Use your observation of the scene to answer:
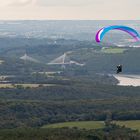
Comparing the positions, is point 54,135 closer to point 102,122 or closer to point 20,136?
point 20,136

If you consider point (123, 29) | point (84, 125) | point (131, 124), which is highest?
point (123, 29)

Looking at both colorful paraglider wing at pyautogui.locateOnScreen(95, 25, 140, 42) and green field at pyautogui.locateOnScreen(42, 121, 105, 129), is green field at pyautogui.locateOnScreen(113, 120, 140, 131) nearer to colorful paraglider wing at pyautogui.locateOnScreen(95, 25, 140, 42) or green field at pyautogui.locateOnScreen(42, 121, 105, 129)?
green field at pyautogui.locateOnScreen(42, 121, 105, 129)

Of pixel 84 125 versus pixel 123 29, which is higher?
pixel 123 29

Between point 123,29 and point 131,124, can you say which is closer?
point 123,29

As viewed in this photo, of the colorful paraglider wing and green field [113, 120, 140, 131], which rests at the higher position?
the colorful paraglider wing

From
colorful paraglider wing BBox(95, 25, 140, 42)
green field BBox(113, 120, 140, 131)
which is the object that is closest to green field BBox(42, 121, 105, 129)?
green field BBox(113, 120, 140, 131)

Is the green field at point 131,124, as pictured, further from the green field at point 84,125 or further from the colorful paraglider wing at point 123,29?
the colorful paraglider wing at point 123,29

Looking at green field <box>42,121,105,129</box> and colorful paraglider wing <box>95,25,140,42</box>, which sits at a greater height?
colorful paraglider wing <box>95,25,140,42</box>

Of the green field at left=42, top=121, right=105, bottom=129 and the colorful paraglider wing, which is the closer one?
the colorful paraglider wing

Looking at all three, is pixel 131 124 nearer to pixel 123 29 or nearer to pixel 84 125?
pixel 84 125

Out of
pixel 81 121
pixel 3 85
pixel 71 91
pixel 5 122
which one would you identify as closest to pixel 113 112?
pixel 81 121

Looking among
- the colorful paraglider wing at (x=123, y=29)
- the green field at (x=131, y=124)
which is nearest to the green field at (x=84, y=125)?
the green field at (x=131, y=124)

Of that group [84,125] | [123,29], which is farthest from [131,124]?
[123,29]
